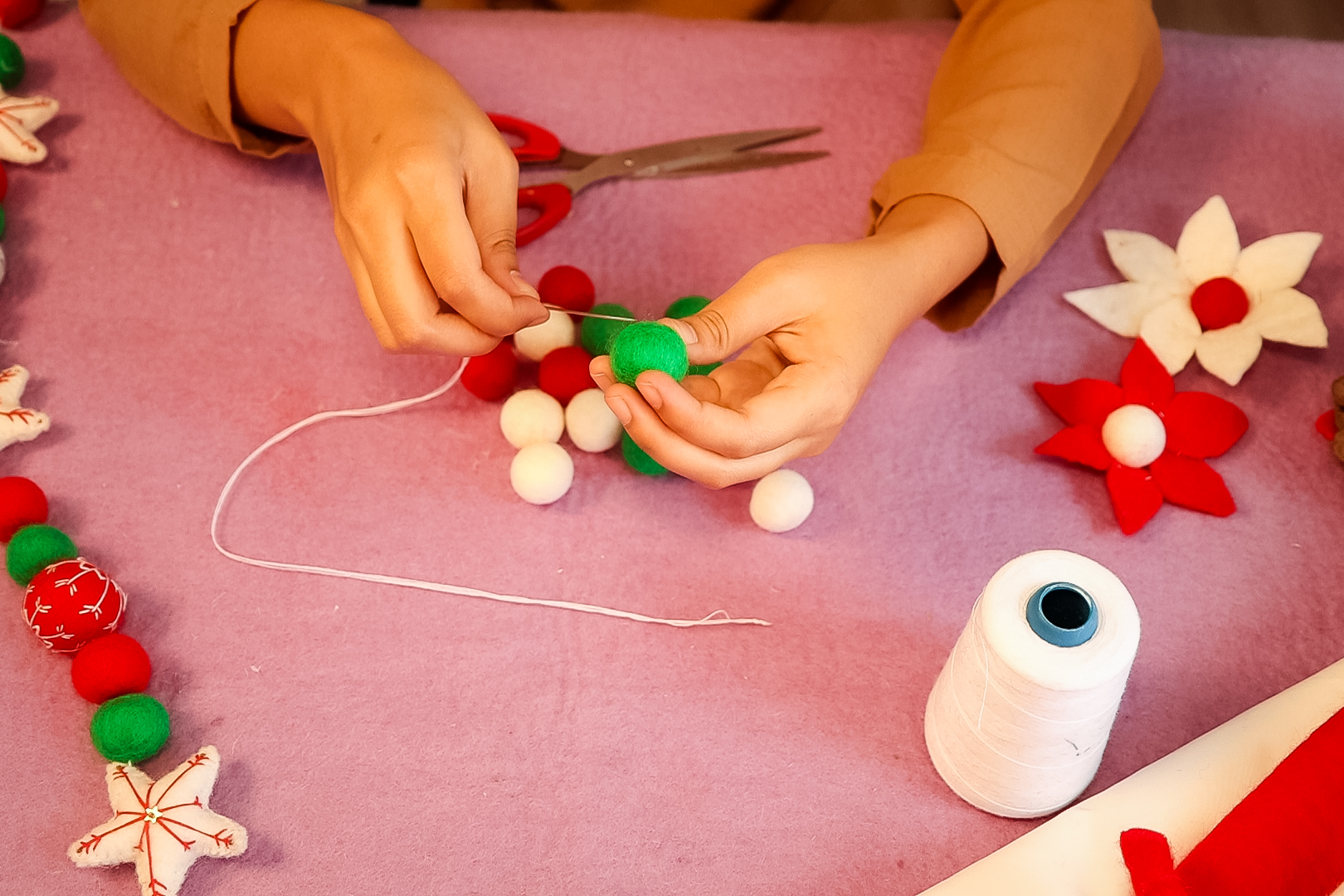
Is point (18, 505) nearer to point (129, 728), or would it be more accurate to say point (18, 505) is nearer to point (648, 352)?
point (129, 728)

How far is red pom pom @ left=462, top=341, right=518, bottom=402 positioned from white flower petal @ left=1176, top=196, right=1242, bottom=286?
0.63 metres

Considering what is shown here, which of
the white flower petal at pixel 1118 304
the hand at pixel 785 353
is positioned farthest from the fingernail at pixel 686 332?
the white flower petal at pixel 1118 304

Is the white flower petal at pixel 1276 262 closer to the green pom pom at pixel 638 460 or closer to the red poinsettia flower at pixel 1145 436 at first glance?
the red poinsettia flower at pixel 1145 436

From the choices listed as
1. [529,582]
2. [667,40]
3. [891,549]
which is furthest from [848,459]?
[667,40]

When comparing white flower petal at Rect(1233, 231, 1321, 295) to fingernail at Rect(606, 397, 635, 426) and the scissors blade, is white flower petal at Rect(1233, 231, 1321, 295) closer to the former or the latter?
the scissors blade

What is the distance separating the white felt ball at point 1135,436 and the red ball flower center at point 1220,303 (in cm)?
15

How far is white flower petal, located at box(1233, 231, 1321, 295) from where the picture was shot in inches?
37.5

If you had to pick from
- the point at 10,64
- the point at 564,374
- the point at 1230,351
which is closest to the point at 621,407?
the point at 564,374

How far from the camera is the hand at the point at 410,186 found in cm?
74

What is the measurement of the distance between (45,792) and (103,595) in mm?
134

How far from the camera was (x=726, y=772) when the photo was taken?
0.72 metres

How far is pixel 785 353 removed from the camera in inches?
29.6

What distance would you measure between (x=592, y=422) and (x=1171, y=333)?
53cm

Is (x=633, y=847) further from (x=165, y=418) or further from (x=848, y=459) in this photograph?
(x=165, y=418)
